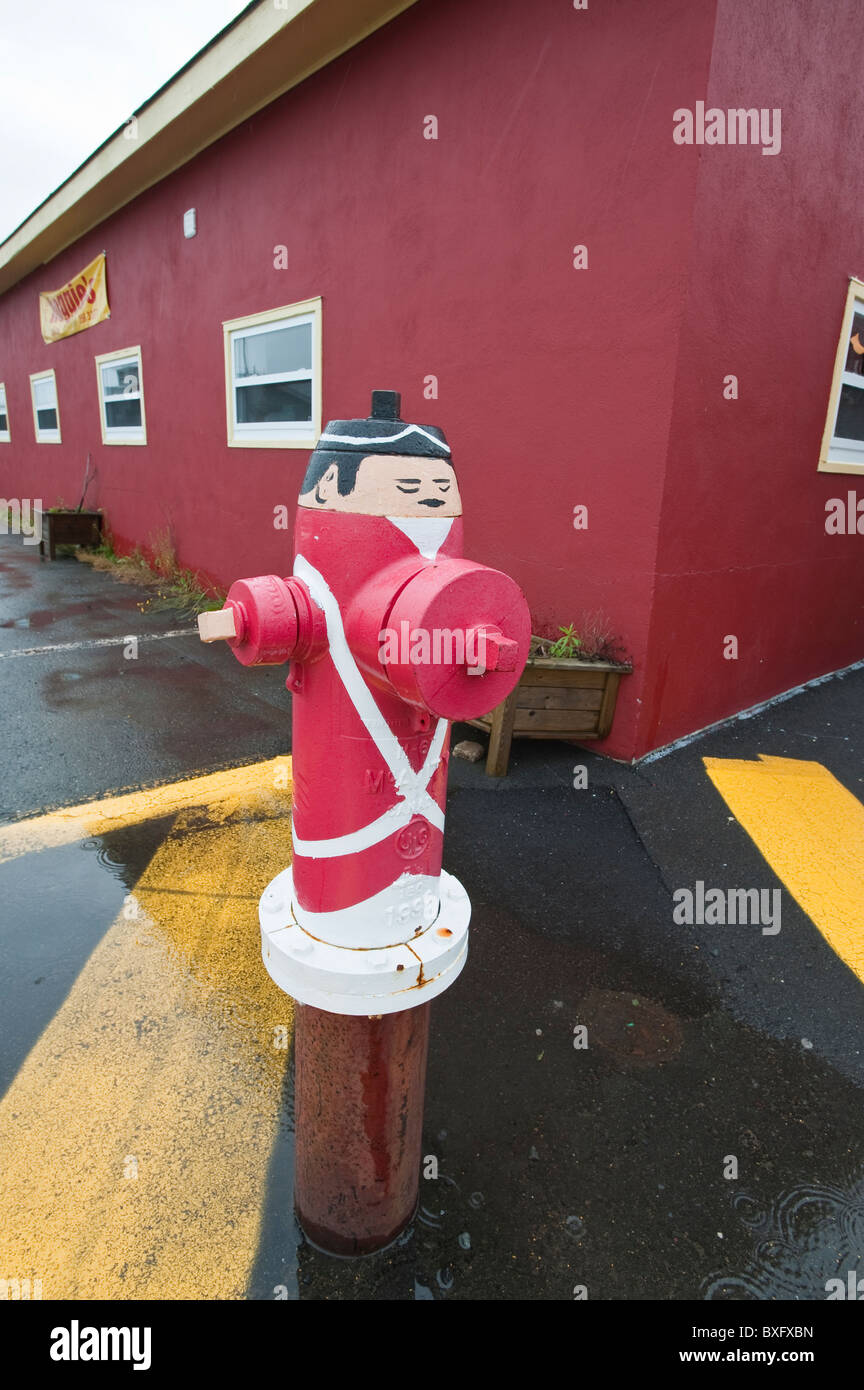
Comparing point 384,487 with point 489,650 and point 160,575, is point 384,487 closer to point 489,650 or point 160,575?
point 489,650

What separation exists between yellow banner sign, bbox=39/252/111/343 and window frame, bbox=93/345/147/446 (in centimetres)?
59

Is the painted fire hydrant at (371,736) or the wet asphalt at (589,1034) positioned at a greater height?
the painted fire hydrant at (371,736)

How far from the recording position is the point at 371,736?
1354mm

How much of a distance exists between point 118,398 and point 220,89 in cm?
499

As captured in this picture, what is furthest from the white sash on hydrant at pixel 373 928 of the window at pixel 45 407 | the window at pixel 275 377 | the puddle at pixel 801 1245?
the window at pixel 45 407

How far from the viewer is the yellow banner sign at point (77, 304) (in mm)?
10430

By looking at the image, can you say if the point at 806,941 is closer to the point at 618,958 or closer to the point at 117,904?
the point at 618,958

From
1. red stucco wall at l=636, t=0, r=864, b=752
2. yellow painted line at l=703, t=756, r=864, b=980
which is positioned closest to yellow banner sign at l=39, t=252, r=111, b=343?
red stucco wall at l=636, t=0, r=864, b=752

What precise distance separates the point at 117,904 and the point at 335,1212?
1.69 m

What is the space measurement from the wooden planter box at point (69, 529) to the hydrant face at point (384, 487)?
11.6m

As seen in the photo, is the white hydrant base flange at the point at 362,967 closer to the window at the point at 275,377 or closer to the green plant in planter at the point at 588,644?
the green plant in planter at the point at 588,644

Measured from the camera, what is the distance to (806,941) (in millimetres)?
2979

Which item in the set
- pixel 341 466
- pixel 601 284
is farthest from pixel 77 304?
pixel 341 466
